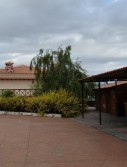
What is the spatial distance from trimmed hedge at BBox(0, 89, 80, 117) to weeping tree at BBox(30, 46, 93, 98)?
167 centimetres

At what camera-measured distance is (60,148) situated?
11.5 meters

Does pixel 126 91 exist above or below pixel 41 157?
above

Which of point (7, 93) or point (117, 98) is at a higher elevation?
point (7, 93)

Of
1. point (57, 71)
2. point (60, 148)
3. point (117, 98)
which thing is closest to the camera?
point (60, 148)

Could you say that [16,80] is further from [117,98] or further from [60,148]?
[60,148]

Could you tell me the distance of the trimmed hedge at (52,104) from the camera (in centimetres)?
2336

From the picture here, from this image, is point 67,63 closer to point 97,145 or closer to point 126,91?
point 126,91

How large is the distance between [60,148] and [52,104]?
11980 millimetres

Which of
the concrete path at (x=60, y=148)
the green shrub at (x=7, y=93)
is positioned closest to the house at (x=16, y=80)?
the green shrub at (x=7, y=93)

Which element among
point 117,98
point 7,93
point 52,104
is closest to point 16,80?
point 7,93

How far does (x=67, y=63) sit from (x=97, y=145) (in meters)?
15.1

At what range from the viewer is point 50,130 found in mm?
16109

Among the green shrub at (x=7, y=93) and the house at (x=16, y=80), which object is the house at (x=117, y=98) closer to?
the green shrub at (x=7, y=93)

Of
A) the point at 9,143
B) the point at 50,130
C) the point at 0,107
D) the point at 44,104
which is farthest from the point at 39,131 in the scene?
the point at 0,107
